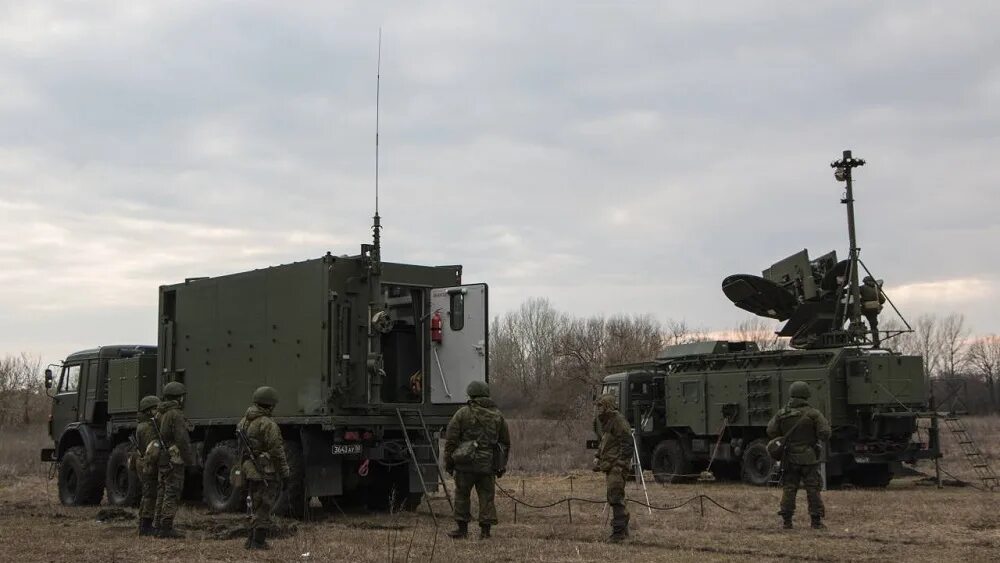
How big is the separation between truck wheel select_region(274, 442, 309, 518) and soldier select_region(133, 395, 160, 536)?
180 cm

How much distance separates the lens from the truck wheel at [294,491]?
1366 centimetres

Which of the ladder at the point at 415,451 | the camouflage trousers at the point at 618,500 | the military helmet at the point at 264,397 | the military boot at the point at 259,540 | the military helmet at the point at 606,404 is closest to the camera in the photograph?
the military boot at the point at 259,540

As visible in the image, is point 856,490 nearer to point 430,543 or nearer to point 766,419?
point 766,419

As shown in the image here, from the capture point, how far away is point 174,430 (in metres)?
12.3

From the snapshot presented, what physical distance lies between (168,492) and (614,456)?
4875 mm

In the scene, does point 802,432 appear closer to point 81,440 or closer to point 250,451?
point 250,451

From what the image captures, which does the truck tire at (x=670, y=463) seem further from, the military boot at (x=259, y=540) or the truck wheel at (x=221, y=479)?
the military boot at (x=259, y=540)

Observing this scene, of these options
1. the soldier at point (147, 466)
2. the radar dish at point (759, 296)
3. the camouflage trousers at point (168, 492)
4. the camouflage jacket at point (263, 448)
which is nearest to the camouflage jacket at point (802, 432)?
the camouflage jacket at point (263, 448)

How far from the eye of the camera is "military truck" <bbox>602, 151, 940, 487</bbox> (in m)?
19.5

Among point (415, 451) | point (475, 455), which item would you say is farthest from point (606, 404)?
point (415, 451)

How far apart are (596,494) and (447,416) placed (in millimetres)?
5153

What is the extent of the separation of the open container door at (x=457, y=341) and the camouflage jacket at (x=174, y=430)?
3.51m

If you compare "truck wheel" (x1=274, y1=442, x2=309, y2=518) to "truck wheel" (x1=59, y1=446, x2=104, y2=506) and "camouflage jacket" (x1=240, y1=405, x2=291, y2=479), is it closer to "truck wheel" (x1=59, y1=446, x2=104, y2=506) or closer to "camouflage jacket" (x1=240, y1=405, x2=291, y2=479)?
"camouflage jacket" (x1=240, y1=405, x2=291, y2=479)

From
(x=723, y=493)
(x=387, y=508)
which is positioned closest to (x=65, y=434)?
(x=387, y=508)
